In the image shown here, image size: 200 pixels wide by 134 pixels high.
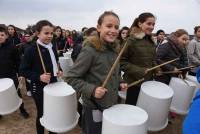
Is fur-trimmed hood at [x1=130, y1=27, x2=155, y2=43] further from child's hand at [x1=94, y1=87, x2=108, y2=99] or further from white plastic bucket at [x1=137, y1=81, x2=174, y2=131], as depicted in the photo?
child's hand at [x1=94, y1=87, x2=108, y2=99]

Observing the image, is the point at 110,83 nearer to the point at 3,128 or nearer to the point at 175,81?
the point at 175,81

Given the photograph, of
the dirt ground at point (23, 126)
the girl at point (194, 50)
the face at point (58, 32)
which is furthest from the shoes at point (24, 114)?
the face at point (58, 32)

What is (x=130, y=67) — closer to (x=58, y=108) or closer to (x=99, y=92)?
(x=58, y=108)

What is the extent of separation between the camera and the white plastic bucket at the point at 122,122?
2.09 metres

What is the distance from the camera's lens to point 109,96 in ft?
7.16

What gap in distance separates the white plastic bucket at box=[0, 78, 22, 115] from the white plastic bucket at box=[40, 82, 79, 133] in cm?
79

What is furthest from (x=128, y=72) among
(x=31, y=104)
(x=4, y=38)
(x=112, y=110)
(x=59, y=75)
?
(x=31, y=104)

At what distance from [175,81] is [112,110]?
64.4 inches

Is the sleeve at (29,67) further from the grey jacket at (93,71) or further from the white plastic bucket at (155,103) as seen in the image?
the white plastic bucket at (155,103)

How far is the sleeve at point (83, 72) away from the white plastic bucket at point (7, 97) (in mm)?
1755

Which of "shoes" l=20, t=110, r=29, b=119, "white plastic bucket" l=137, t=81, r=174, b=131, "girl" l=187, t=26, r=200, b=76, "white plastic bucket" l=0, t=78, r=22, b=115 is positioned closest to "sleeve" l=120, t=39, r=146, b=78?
"white plastic bucket" l=137, t=81, r=174, b=131

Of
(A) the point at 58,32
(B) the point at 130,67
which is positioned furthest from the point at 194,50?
(A) the point at 58,32

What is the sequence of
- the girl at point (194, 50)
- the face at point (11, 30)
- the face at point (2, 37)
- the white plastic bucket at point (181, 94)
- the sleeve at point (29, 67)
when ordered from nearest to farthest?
the sleeve at point (29, 67), the white plastic bucket at point (181, 94), the face at point (2, 37), the girl at point (194, 50), the face at point (11, 30)

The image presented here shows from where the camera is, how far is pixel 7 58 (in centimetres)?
402
